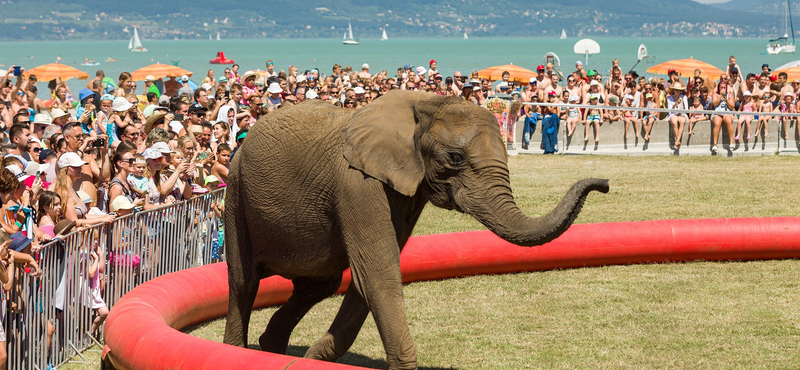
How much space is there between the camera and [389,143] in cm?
639

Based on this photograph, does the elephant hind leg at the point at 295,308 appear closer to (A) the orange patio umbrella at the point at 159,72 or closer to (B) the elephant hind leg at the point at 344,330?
(B) the elephant hind leg at the point at 344,330

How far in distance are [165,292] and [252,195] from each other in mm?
1771

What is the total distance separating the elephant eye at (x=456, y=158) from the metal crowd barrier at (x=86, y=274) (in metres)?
3.30

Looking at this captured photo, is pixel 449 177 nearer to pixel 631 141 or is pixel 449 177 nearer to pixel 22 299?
pixel 22 299

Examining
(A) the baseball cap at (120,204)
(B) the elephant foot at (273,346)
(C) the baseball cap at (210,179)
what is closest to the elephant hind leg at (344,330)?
(B) the elephant foot at (273,346)

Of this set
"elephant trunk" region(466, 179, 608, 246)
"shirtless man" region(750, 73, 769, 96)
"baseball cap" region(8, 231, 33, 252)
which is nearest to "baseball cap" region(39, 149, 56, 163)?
"baseball cap" region(8, 231, 33, 252)

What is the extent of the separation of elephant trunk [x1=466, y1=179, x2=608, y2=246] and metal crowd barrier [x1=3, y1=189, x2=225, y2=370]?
3488 mm

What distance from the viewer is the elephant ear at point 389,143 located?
6.29 meters

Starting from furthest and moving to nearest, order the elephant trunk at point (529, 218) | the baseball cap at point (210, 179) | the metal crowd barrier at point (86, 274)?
the baseball cap at point (210, 179), the metal crowd barrier at point (86, 274), the elephant trunk at point (529, 218)

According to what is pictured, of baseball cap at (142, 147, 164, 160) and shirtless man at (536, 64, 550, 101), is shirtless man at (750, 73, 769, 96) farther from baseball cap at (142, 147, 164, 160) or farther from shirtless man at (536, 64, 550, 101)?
baseball cap at (142, 147, 164, 160)

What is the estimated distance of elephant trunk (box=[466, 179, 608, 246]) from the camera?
229 inches

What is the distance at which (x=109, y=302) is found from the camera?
28.9ft

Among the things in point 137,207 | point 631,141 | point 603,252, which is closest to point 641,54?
point 631,141

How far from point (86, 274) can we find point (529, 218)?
13.9 feet
